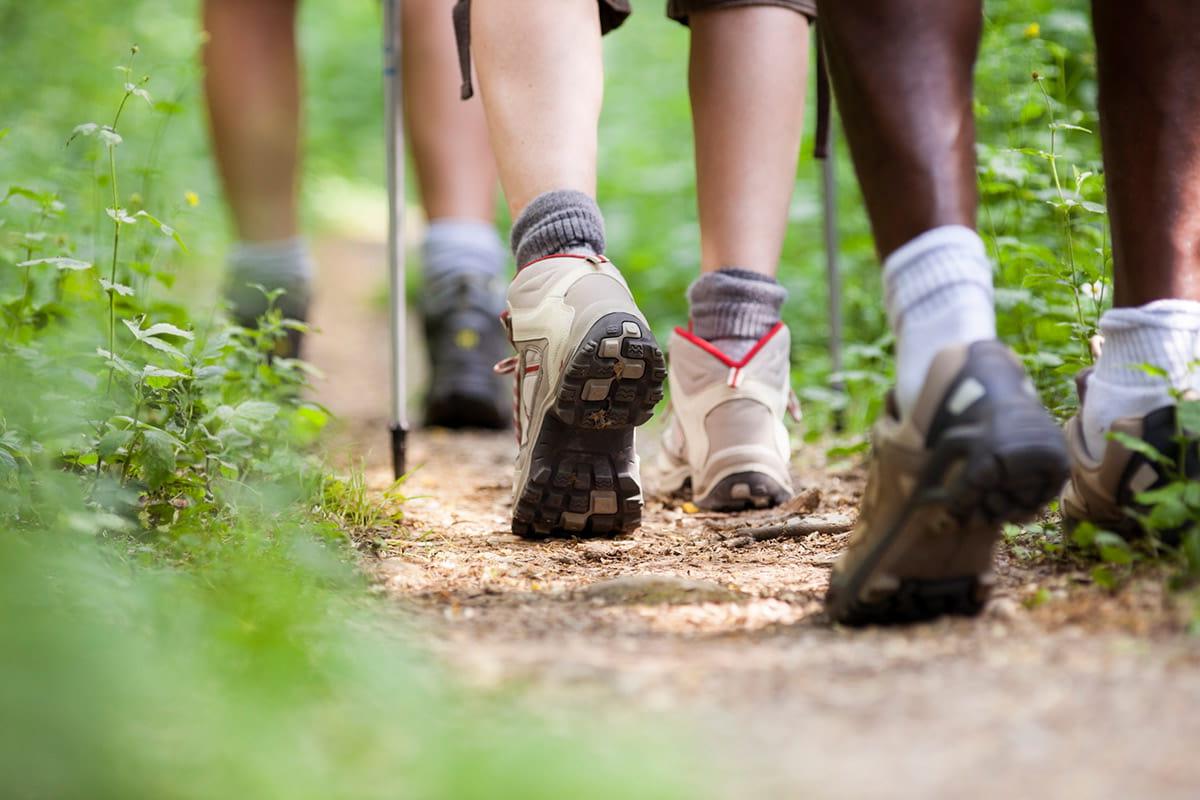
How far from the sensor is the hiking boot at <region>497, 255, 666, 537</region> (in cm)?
158

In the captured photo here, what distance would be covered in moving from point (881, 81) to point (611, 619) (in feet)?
2.01

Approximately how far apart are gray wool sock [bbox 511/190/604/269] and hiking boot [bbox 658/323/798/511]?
1.17ft

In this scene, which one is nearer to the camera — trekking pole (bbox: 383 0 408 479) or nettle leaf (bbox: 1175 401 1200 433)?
nettle leaf (bbox: 1175 401 1200 433)

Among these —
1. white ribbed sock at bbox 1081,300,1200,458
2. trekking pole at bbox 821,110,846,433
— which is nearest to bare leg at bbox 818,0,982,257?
white ribbed sock at bbox 1081,300,1200,458

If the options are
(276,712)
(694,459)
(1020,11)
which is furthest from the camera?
(1020,11)

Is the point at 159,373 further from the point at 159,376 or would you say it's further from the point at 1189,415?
Answer: the point at 1189,415

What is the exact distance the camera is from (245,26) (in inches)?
119

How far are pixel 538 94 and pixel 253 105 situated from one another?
5.10 feet

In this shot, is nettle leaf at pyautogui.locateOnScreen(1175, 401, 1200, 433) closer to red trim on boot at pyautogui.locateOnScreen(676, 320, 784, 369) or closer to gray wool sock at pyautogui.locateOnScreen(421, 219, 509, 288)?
red trim on boot at pyautogui.locateOnScreen(676, 320, 784, 369)

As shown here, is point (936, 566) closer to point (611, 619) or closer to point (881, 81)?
point (611, 619)

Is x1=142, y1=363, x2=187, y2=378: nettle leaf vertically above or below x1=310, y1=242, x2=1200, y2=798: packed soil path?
above

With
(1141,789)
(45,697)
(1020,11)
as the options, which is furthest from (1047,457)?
(1020,11)

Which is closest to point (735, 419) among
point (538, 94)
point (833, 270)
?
point (538, 94)

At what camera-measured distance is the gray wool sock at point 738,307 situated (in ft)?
6.72
